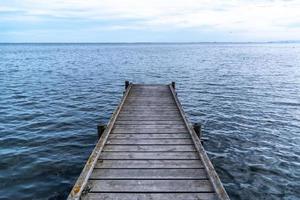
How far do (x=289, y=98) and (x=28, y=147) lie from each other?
20.6 metres

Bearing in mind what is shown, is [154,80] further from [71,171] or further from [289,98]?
[71,171]

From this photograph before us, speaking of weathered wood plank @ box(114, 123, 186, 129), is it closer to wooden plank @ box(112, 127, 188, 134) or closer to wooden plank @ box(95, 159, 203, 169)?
wooden plank @ box(112, 127, 188, 134)

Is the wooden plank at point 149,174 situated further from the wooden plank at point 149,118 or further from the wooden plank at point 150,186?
the wooden plank at point 149,118

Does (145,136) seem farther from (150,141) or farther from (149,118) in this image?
(149,118)

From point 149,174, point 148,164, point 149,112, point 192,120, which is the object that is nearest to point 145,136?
point 148,164

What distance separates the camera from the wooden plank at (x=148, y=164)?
746cm

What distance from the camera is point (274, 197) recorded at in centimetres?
944

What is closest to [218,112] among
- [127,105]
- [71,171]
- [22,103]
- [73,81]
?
[127,105]

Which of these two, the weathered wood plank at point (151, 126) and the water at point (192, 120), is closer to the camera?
the water at point (192, 120)

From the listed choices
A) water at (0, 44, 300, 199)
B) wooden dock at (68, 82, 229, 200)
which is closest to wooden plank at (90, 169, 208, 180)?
wooden dock at (68, 82, 229, 200)

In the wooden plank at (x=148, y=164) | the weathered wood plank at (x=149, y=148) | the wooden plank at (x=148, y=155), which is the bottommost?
the weathered wood plank at (x=149, y=148)

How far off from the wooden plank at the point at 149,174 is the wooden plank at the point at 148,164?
0.22 meters

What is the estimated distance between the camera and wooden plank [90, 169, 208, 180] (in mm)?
6891

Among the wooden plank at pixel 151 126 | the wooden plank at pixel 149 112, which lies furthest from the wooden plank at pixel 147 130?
the wooden plank at pixel 149 112
